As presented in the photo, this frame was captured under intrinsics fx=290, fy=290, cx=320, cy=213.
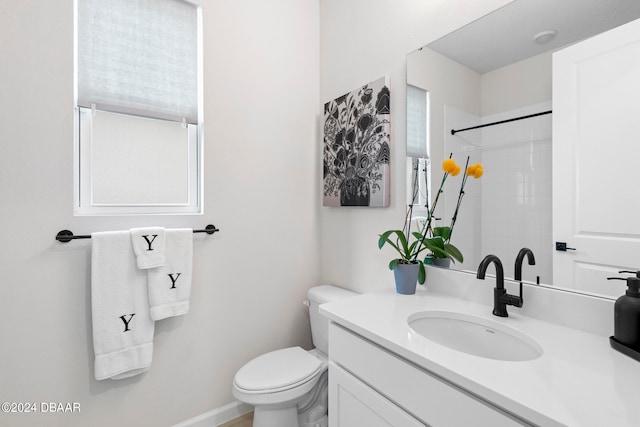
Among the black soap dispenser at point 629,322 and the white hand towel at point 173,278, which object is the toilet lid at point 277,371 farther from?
the black soap dispenser at point 629,322

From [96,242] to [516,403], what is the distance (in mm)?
1500

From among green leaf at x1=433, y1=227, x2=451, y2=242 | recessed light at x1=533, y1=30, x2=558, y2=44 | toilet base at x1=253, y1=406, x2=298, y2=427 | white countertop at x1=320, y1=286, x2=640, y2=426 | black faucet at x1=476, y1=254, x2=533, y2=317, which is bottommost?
toilet base at x1=253, y1=406, x2=298, y2=427

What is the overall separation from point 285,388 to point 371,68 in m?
1.67

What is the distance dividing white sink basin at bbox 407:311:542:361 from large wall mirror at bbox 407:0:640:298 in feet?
0.78

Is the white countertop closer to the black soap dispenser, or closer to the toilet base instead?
the black soap dispenser

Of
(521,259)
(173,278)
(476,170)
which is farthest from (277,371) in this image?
(476,170)

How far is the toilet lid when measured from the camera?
129 cm

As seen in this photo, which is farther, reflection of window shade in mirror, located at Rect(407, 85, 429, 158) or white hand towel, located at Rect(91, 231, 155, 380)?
reflection of window shade in mirror, located at Rect(407, 85, 429, 158)

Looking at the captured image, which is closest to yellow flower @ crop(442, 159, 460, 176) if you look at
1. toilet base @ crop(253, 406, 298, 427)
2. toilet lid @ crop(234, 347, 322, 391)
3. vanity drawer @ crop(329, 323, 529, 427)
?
vanity drawer @ crop(329, 323, 529, 427)

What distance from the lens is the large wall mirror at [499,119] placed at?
3.18ft

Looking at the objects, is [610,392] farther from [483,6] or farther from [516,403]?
[483,6]

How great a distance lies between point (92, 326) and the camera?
1.24 metres

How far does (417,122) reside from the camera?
4.49 feet

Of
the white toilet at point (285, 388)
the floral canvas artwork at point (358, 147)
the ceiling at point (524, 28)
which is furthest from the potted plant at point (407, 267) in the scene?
the ceiling at point (524, 28)
